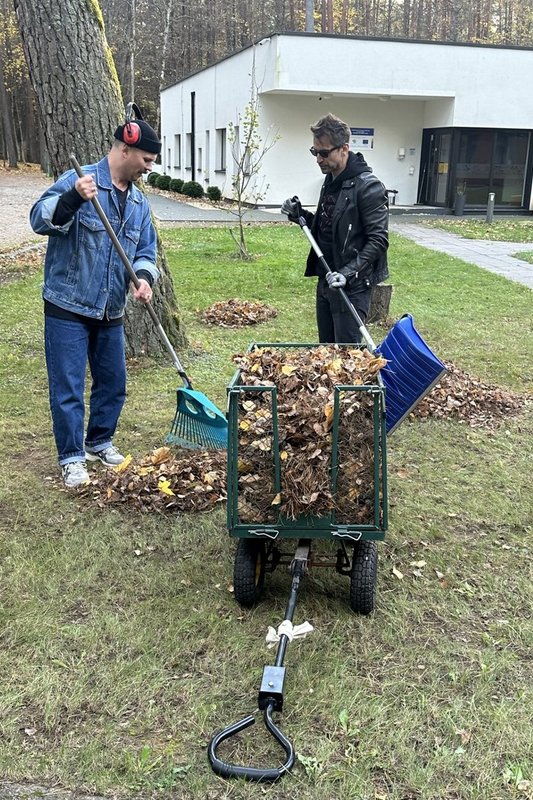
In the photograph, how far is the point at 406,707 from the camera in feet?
8.89

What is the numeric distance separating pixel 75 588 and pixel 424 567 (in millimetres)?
1684

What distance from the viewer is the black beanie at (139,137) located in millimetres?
3861

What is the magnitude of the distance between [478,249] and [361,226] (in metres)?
12.1

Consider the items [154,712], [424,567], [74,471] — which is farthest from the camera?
[74,471]

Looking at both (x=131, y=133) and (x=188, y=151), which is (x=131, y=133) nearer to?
(x=131, y=133)

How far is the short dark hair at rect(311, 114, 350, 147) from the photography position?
4539mm

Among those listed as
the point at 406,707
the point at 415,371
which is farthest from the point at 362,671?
the point at 415,371

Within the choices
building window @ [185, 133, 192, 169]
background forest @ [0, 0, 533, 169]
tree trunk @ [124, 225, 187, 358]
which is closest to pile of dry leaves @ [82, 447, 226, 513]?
tree trunk @ [124, 225, 187, 358]

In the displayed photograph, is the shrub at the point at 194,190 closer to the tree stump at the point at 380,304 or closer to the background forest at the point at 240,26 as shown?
the background forest at the point at 240,26

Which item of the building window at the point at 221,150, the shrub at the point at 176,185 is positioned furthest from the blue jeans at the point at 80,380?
the shrub at the point at 176,185

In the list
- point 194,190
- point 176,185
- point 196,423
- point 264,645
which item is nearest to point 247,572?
point 264,645

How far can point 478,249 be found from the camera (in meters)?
16.0

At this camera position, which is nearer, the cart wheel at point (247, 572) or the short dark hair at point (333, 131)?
the cart wheel at point (247, 572)

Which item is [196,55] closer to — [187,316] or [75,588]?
[187,316]
